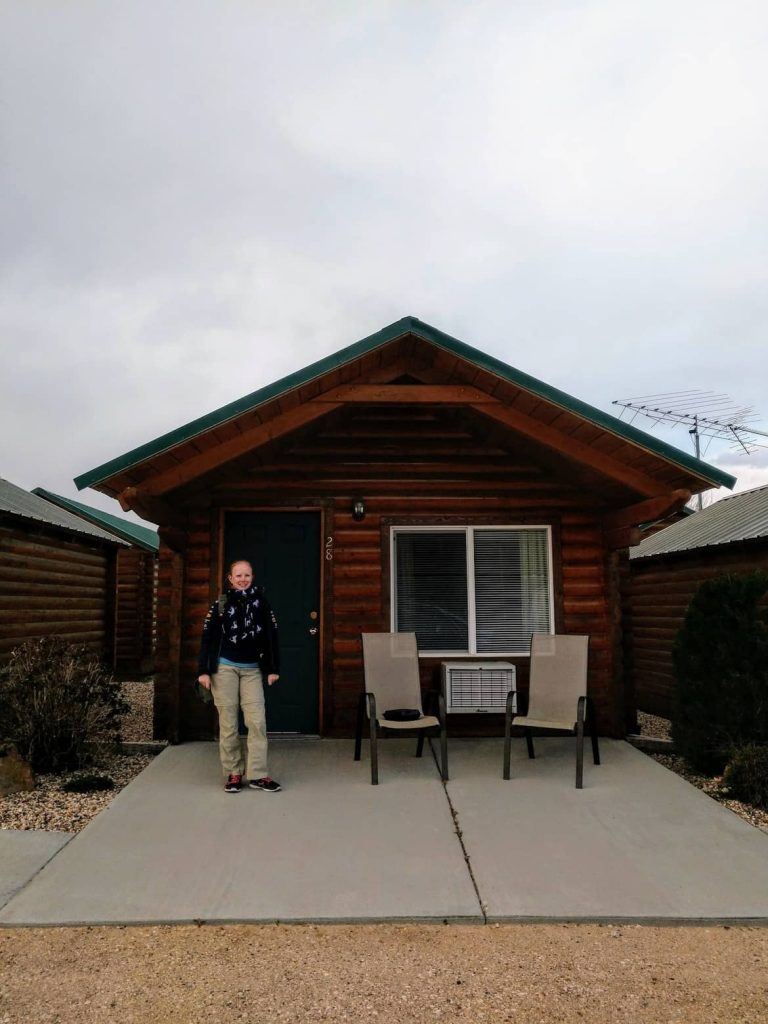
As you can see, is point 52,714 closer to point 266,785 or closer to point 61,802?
point 61,802

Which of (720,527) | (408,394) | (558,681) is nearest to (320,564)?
(408,394)

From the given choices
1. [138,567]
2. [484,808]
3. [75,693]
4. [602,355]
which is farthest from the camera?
[602,355]

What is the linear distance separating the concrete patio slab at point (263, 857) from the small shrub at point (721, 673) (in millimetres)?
2212

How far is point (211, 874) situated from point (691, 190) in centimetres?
1246

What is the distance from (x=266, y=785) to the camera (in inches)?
192

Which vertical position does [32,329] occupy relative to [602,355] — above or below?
below

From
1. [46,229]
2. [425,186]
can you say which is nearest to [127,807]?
[425,186]

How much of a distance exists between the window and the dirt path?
350cm

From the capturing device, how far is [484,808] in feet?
14.8

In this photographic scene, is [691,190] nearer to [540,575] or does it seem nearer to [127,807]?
[540,575]

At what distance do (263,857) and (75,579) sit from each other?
341 inches

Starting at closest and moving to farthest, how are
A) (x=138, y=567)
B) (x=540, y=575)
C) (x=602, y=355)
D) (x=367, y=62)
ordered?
1. (x=540, y=575)
2. (x=367, y=62)
3. (x=138, y=567)
4. (x=602, y=355)

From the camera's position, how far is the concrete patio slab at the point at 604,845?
10.7 ft

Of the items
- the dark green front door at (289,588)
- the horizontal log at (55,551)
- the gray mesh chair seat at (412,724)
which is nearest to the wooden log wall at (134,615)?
the horizontal log at (55,551)
